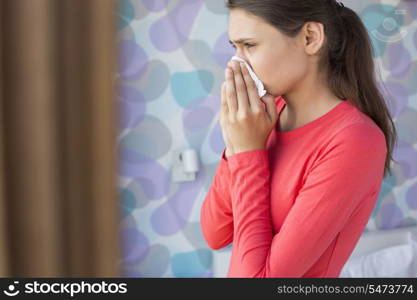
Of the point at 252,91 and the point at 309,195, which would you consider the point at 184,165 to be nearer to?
the point at 252,91

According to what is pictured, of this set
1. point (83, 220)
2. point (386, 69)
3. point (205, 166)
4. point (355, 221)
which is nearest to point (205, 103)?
point (205, 166)

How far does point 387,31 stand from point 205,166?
80 cm

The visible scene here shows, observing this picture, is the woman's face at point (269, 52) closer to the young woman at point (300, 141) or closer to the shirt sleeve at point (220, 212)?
the young woman at point (300, 141)

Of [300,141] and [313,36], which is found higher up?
Result: [313,36]

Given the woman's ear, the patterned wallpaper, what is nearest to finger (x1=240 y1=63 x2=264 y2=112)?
the woman's ear

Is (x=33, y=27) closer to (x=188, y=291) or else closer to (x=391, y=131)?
(x=188, y=291)

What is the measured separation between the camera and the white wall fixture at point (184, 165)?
152 centimetres

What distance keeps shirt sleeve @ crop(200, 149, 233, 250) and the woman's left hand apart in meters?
0.10

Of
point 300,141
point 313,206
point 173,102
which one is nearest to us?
point 313,206

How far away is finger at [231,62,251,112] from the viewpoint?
0.70 m

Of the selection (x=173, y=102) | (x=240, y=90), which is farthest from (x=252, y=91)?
(x=173, y=102)

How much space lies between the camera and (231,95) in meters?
0.71

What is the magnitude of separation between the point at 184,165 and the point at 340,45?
2.88ft

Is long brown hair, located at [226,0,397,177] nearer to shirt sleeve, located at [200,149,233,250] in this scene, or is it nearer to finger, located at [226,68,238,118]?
finger, located at [226,68,238,118]
